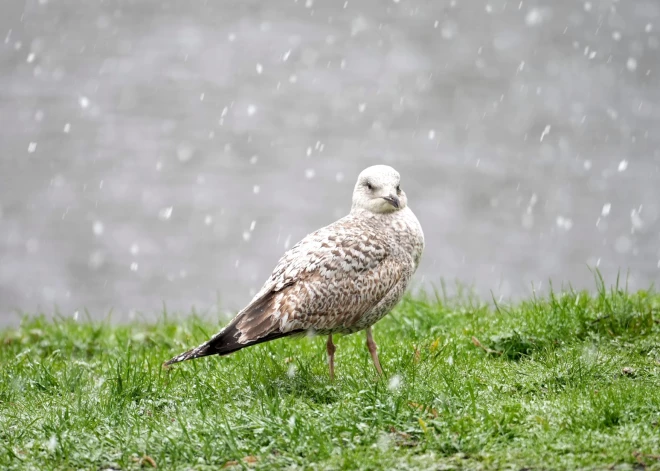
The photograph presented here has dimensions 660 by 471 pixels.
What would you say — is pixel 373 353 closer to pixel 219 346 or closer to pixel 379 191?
pixel 219 346

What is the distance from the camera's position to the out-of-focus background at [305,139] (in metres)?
20.7

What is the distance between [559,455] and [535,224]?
17.4 meters

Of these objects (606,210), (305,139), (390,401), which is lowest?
(390,401)

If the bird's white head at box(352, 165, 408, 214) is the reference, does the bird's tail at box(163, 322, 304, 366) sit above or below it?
below

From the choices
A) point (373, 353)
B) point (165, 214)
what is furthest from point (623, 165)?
point (373, 353)

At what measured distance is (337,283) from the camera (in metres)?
6.24

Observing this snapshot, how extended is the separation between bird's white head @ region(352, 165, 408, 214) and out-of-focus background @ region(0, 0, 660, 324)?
11374 mm

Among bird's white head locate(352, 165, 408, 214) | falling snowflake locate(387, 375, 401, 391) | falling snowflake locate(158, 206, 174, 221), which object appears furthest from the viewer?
falling snowflake locate(158, 206, 174, 221)

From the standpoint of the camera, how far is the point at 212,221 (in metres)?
22.3

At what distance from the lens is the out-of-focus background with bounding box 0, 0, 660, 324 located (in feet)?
67.8

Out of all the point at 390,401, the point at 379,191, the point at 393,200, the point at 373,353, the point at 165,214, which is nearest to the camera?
the point at 390,401

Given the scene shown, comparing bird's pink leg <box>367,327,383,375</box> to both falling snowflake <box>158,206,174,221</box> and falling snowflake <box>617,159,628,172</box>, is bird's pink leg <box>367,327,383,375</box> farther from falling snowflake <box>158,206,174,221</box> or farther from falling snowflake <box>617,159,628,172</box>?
falling snowflake <box>617,159,628,172</box>

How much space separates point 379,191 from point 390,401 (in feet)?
6.66

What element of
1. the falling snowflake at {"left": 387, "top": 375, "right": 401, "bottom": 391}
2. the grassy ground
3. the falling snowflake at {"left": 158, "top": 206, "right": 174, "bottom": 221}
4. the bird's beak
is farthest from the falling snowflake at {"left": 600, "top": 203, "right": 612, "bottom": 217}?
the falling snowflake at {"left": 387, "top": 375, "right": 401, "bottom": 391}
